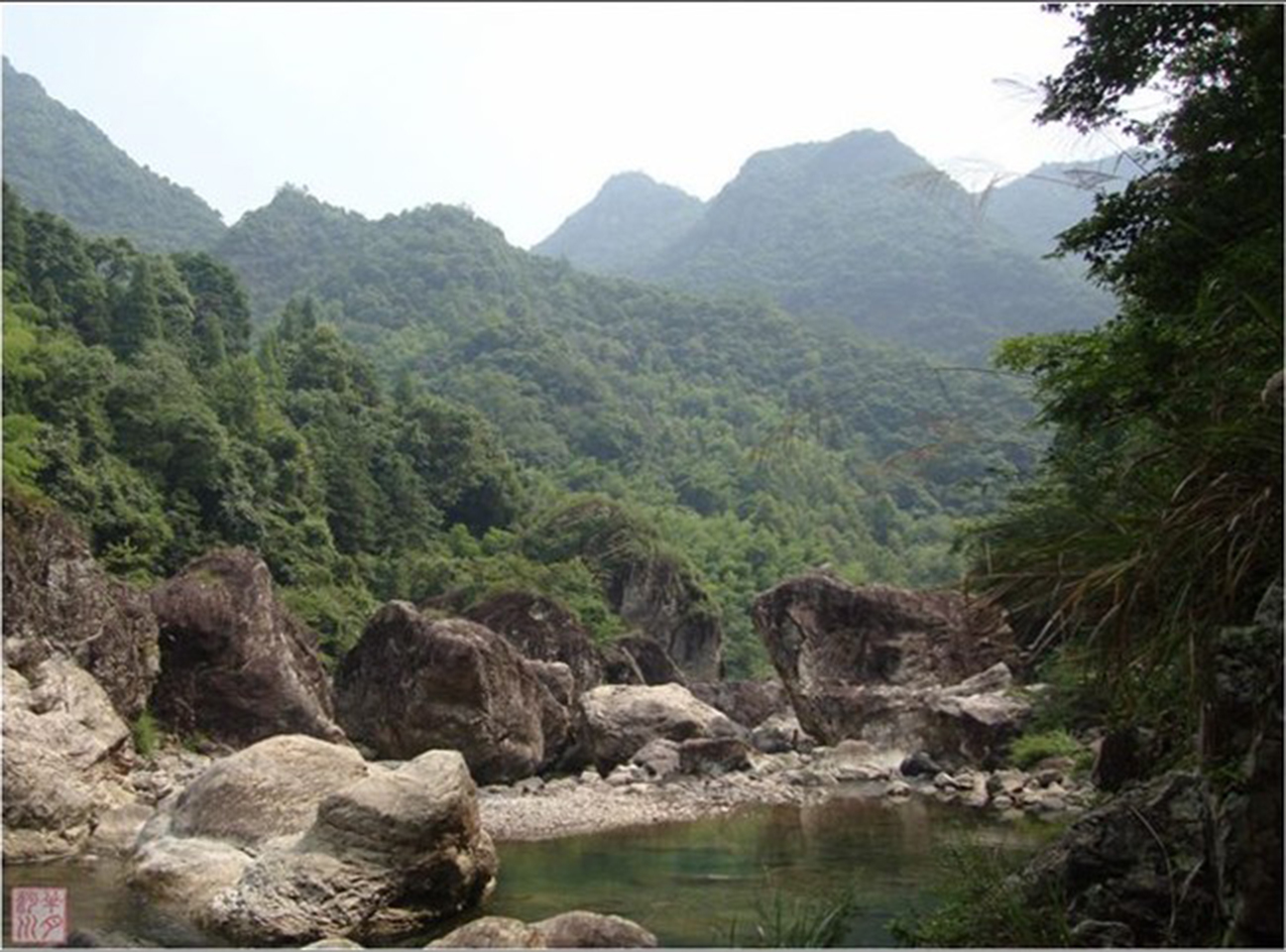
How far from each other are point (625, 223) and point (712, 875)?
11106 centimetres

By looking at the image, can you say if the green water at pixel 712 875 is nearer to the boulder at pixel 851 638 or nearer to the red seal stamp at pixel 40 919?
the red seal stamp at pixel 40 919

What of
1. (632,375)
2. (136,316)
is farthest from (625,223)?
(136,316)

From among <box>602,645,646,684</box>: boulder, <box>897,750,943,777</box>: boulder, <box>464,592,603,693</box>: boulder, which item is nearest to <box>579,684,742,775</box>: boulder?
<box>464,592,603,693</box>: boulder

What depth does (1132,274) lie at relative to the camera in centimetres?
643

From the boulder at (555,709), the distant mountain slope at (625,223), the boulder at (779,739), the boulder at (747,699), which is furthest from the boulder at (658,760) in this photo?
the distant mountain slope at (625,223)

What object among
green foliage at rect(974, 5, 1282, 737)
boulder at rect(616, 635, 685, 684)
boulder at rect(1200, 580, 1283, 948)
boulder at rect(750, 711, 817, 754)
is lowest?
boulder at rect(616, 635, 685, 684)

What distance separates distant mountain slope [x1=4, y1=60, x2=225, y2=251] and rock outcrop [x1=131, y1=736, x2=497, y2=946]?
55.7 metres

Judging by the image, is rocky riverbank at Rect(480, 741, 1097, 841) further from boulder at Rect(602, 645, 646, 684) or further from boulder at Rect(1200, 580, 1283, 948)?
boulder at Rect(1200, 580, 1283, 948)

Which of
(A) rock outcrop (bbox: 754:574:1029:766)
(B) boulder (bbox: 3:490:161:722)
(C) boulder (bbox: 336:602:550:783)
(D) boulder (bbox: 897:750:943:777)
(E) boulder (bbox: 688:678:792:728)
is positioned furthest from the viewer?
(E) boulder (bbox: 688:678:792:728)

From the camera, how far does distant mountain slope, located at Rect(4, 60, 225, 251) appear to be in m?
60.1

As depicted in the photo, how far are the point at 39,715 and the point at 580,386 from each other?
4549 cm

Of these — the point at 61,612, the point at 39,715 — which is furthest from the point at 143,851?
the point at 61,612

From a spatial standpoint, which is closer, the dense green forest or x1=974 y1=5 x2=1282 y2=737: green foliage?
x1=974 y1=5 x2=1282 y2=737: green foliage

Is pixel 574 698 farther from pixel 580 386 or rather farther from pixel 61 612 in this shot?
pixel 580 386
